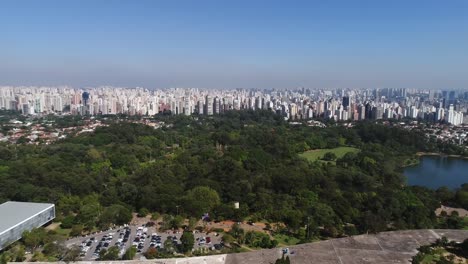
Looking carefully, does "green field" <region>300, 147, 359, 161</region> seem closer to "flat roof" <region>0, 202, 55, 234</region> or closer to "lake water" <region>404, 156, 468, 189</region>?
"lake water" <region>404, 156, 468, 189</region>

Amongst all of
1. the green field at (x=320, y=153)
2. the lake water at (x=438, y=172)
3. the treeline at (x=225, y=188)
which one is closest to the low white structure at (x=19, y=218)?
the treeline at (x=225, y=188)

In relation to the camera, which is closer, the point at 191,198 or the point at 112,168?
the point at 191,198

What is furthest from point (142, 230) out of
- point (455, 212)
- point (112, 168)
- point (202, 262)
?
point (455, 212)

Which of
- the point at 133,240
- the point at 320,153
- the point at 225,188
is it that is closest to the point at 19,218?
the point at 133,240

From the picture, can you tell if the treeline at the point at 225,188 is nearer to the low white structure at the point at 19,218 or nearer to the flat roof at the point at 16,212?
the low white structure at the point at 19,218

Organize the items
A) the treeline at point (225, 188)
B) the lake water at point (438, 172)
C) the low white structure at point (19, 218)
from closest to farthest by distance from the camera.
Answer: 1. the low white structure at point (19, 218)
2. the treeline at point (225, 188)
3. the lake water at point (438, 172)

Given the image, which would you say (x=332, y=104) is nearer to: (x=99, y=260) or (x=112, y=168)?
(x=112, y=168)
